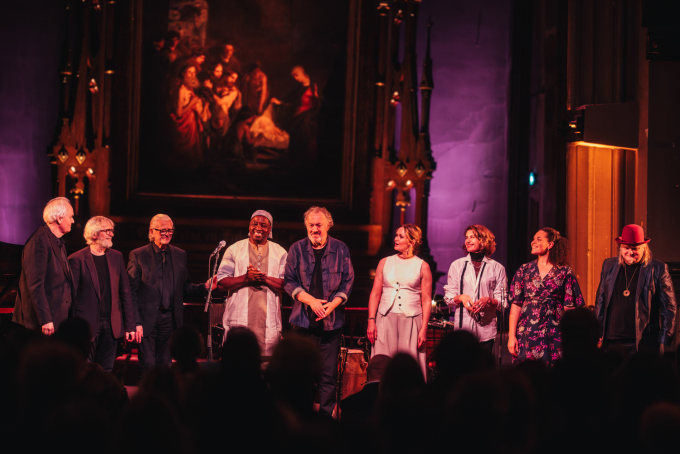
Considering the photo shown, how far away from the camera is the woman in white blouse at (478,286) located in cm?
488

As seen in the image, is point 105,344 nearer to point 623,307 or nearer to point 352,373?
point 352,373

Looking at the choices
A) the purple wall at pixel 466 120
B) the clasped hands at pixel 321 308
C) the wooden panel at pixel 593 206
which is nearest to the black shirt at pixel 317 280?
the clasped hands at pixel 321 308

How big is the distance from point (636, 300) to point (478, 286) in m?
1.12

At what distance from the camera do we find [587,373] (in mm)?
2107

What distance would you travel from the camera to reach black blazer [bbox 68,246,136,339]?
4465 millimetres

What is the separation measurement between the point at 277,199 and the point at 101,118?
235cm

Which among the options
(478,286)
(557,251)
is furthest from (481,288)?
(557,251)

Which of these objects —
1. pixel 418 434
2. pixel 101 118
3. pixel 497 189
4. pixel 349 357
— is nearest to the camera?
pixel 418 434

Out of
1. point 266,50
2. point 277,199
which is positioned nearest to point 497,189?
point 277,199

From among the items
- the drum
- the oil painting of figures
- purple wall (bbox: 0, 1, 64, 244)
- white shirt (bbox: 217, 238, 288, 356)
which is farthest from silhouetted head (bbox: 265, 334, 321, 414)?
purple wall (bbox: 0, 1, 64, 244)

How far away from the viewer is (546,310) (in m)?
4.61

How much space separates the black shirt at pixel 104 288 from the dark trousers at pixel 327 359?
1352mm

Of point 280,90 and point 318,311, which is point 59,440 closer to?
point 318,311

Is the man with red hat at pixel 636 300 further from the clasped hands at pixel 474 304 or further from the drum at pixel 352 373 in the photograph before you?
the drum at pixel 352 373
